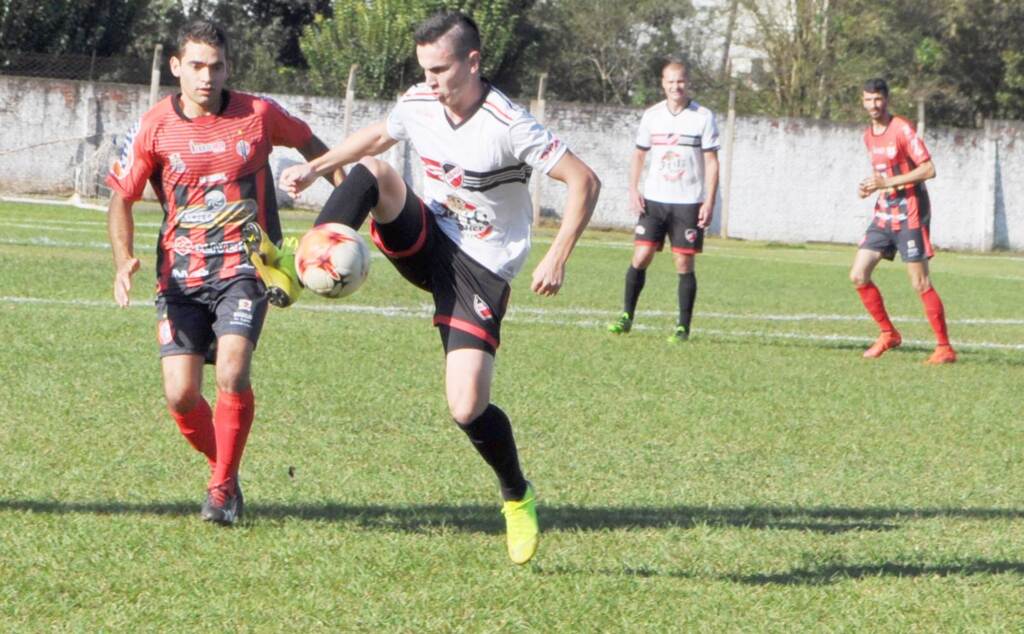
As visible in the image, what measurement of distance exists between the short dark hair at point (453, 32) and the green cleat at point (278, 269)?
0.79 meters

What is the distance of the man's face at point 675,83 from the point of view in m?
12.4

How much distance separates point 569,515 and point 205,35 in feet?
7.33

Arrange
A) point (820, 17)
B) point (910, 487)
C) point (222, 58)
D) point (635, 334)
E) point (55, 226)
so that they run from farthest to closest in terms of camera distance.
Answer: point (820, 17), point (55, 226), point (635, 334), point (910, 487), point (222, 58)

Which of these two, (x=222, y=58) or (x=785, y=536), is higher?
(x=222, y=58)

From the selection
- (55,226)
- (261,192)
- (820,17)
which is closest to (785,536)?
(261,192)

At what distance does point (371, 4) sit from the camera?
37750mm

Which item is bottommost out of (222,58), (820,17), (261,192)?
(261,192)

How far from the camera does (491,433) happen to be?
5.36 meters

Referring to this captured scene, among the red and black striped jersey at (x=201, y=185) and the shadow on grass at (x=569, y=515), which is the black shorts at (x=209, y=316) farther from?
the shadow on grass at (x=569, y=515)

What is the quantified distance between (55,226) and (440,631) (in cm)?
1805

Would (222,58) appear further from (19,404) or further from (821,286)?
(821,286)

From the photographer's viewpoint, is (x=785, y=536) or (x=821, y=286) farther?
(x=821, y=286)

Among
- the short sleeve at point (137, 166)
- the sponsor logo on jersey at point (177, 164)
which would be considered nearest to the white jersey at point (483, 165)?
the sponsor logo on jersey at point (177, 164)

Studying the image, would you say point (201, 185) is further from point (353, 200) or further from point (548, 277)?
point (548, 277)
